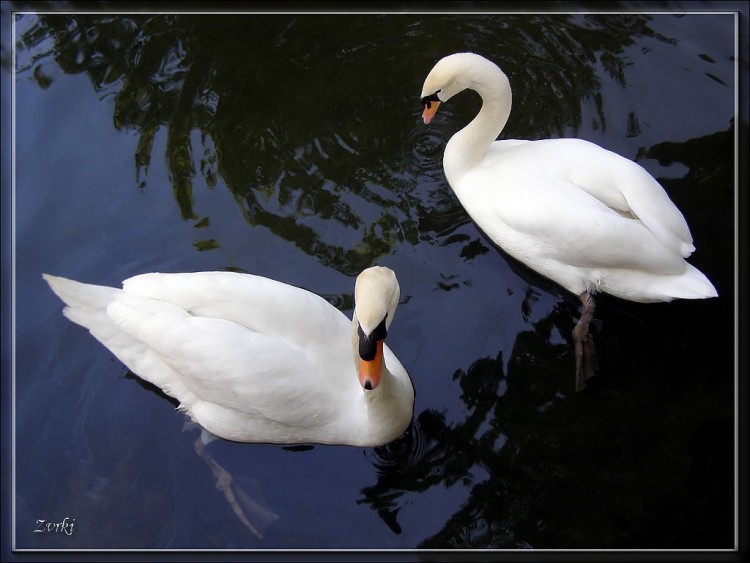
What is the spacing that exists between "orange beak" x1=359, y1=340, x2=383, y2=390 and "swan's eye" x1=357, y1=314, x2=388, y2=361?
7 centimetres

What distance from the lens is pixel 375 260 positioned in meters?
4.96

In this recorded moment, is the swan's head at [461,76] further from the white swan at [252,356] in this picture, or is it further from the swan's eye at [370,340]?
the swan's eye at [370,340]

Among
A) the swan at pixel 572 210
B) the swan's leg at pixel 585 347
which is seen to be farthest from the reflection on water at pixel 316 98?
the swan's leg at pixel 585 347

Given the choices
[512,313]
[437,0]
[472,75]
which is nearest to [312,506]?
[512,313]

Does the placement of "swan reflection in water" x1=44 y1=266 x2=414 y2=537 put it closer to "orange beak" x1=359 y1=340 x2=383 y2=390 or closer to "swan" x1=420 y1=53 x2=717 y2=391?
"orange beak" x1=359 y1=340 x2=383 y2=390

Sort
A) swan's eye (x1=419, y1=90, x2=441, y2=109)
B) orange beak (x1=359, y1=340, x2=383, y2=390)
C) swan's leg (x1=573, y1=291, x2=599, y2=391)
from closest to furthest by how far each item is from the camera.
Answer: orange beak (x1=359, y1=340, x2=383, y2=390), swan's leg (x1=573, y1=291, x2=599, y2=391), swan's eye (x1=419, y1=90, x2=441, y2=109)

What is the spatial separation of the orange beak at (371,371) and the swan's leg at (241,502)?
3.36 feet

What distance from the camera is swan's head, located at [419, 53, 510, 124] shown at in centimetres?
465

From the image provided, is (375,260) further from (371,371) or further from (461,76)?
(371,371)

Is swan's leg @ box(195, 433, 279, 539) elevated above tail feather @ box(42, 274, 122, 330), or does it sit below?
below

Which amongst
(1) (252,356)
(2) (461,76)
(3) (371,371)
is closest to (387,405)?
(3) (371,371)

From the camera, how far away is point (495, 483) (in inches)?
165

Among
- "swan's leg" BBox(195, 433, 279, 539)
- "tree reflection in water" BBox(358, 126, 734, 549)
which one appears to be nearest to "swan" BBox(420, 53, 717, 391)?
"tree reflection in water" BBox(358, 126, 734, 549)

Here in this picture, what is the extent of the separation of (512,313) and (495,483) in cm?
101
